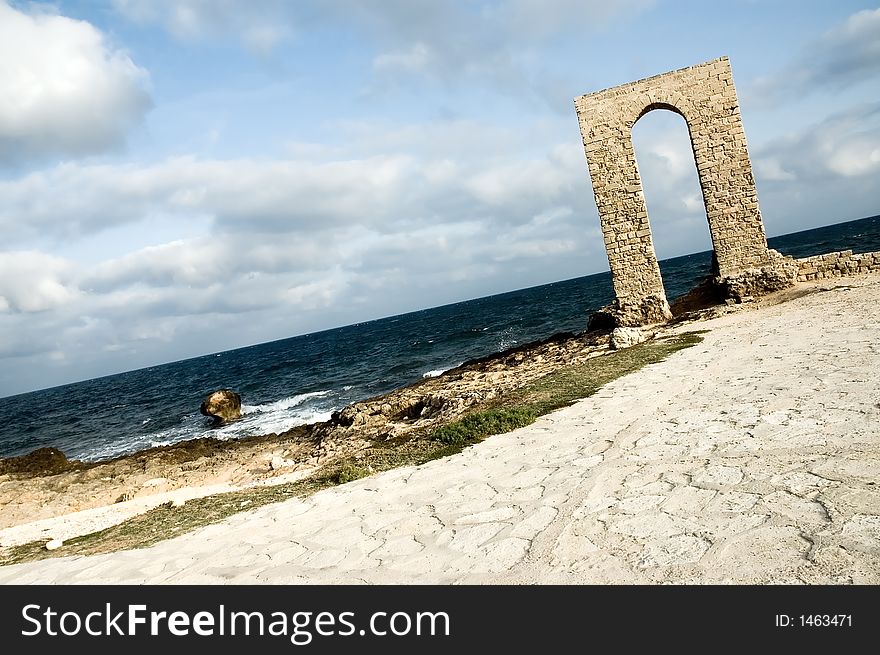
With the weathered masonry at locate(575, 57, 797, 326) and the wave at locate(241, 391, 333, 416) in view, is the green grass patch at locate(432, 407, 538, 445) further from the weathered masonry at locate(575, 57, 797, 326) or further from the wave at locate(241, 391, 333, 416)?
the wave at locate(241, 391, 333, 416)

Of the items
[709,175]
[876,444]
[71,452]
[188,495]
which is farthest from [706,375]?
[71,452]

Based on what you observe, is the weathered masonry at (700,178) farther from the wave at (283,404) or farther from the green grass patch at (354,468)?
the wave at (283,404)

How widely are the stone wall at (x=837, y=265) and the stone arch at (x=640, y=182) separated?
1.06 metres

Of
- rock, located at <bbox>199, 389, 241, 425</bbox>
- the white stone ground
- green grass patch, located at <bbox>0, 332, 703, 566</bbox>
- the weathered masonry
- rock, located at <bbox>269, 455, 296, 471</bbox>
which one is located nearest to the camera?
the white stone ground

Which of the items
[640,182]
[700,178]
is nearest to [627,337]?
[640,182]

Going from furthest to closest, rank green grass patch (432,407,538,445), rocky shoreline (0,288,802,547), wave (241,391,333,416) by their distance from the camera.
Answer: wave (241,391,333,416) < rocky shoreline (0,288,802,547) < green grass patch (432,407,538,445)

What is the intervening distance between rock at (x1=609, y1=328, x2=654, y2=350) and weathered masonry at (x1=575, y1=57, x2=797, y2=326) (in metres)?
2.01

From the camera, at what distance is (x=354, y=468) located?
6535 mm

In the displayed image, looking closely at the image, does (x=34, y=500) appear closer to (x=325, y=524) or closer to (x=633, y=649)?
(x=325, y=524)

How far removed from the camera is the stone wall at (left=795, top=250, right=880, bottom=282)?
13984 millimetres

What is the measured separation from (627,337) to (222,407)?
18537mm

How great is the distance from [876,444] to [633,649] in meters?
2.64

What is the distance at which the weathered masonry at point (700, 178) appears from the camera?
14.2 m

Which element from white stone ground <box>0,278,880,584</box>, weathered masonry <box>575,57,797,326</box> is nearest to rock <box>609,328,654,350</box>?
weathered masonry <box>575,57,797,326</box>
